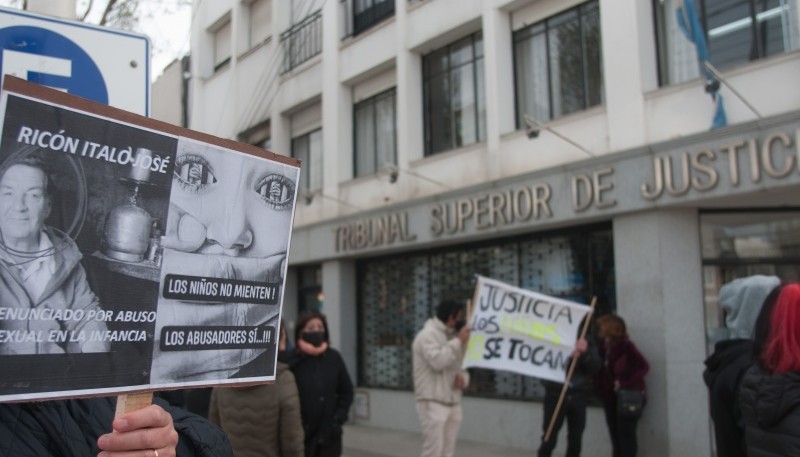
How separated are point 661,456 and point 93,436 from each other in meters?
8.08

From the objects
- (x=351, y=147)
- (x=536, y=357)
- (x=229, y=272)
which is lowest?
(x=536, y=357)

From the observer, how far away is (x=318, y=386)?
5.60m

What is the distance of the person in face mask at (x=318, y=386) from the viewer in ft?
18.2

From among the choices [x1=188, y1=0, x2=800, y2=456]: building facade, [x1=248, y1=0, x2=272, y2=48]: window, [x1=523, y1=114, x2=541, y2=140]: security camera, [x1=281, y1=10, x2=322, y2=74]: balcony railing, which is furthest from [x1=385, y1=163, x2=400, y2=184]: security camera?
[x1=248, y1=0, x2=272, y2=48]: window

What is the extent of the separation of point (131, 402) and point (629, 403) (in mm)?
7364

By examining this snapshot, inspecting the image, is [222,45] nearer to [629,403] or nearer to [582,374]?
Answer: [582,374]

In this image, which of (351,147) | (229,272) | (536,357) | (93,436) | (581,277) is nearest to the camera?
(93,436)

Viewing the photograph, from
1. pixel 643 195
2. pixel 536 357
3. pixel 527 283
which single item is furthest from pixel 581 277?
pixel 536 357

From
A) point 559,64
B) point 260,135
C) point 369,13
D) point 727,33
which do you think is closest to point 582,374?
point 727,33

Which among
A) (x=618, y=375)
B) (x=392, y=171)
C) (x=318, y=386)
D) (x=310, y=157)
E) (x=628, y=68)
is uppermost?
(x=310, y=157)

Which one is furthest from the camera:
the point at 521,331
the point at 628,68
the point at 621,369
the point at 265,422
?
the point at 628,68

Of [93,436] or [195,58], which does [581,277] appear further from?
[195,58]

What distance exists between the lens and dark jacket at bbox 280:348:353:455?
5.56 meters

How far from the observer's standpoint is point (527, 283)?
10.8 metres
